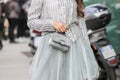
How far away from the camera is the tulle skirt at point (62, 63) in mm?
5035

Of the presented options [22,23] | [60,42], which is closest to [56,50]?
[60,42]

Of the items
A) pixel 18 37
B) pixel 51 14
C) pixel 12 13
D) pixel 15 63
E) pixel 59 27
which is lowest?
pixel 18 37

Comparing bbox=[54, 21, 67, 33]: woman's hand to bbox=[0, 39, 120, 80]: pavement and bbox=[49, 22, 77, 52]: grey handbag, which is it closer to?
bbox=[49, 22, 77, 52]: grey handbag

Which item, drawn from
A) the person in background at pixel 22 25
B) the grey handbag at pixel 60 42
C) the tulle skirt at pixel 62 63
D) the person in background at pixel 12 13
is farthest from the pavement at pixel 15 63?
the grey handbag at pixel 60 42

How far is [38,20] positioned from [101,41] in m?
2.76

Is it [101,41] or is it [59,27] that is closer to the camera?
[59,27]

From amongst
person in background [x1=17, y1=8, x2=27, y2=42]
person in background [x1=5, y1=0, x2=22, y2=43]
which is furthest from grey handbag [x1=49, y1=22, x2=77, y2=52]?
person in background [x1=17, y1=8, x2=27, y2=42]

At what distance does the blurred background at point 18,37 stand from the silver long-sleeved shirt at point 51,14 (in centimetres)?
350

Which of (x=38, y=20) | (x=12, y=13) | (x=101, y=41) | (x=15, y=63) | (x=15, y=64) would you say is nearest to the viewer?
(x=38, y=20)

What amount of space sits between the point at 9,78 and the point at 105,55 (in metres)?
3.05

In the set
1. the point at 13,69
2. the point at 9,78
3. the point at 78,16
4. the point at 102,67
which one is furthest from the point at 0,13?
the point at 78,16

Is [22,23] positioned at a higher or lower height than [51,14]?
lower

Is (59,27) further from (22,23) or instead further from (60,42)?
(22,23)

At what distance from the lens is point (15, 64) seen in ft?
40.8
